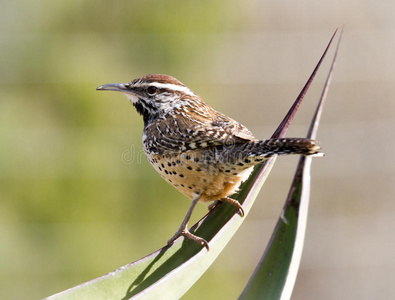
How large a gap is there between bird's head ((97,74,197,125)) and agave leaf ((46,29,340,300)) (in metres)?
0.61

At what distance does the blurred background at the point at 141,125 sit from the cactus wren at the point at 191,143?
1605 millimetres

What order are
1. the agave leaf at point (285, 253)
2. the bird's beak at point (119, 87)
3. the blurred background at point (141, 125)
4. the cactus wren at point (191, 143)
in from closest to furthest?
the agave leaf at point (285, 253) → the cactus wren at point (191, 143) → the bird's beak at point (119, 87) → the blurred background at point (141, 125)

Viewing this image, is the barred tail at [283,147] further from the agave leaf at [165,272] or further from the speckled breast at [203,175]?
the speckled breast at [203,175]

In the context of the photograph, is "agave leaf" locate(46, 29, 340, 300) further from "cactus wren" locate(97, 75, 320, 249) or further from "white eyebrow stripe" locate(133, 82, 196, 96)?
"white eyebrow stripe" locate(133, 82, 196, 96)

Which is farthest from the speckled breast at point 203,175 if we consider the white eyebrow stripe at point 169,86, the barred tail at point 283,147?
A: the white eyebrow stripe at point 169,86

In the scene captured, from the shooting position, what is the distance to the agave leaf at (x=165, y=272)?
105 cm

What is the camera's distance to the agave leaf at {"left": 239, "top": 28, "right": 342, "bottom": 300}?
1.31 meters

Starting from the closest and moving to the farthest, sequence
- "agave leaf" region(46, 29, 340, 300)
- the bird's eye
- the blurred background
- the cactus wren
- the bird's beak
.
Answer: "agave leaf" region(46, 29, 340, 300)
the cactus wren
the bird's beak
the bird's eye
the blurred background

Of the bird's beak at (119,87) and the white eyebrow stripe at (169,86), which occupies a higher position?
the white eyebrow stripe at (169,86)

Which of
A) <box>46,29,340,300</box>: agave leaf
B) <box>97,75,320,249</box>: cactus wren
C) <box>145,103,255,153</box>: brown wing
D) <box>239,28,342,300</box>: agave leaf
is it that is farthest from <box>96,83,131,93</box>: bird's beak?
<box>239,28,342,300</box>: agave leaf

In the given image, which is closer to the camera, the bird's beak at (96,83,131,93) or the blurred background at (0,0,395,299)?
the bird's beak at (96,83,131,93)

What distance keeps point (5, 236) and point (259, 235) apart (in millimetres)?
2193

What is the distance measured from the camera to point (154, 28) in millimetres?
4438

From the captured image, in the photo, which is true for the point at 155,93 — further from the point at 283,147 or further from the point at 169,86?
the point at 283,147
